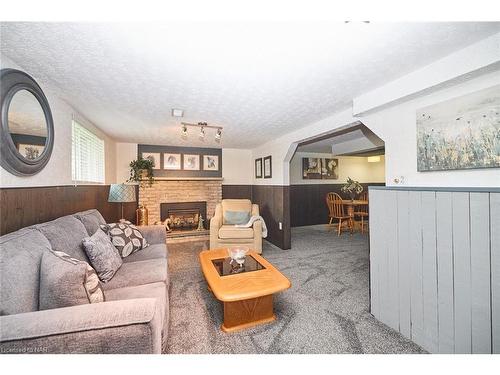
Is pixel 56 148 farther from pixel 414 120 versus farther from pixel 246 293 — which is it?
pixel 414 120

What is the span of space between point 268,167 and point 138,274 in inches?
133

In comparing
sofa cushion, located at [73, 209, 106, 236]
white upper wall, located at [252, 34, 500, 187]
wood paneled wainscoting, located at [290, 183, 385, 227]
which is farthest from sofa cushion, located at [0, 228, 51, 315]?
wood paneled wainscoting, located at [290, 183, 385, 227]

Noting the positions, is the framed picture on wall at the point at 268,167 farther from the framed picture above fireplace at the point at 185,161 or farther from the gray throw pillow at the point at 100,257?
the gray throw pillow at the point at 100,257

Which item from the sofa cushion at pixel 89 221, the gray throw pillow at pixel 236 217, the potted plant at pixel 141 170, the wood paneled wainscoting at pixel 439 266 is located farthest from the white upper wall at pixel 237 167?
the wood paneled wainscoting at pixel 439 266

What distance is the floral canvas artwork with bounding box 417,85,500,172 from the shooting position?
4.16 feet

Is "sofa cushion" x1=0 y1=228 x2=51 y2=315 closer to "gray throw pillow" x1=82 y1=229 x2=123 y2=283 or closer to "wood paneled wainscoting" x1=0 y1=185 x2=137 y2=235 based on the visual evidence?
"wood paneled wainscoting" x1=0 y1=185 x2=137 y2=235

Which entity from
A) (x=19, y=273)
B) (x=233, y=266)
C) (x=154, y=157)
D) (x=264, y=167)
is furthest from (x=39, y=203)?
(x=264, y=167)

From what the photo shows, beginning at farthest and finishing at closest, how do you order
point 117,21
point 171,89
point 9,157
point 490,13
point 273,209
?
point 273,209 → point 171,89 → point 9,157 → point 117,21 → point 490,13

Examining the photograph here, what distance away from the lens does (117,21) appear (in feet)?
3.59

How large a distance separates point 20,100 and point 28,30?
0.60m

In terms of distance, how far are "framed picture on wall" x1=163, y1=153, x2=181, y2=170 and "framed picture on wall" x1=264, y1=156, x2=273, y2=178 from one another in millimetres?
2059

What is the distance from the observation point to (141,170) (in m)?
4.42
